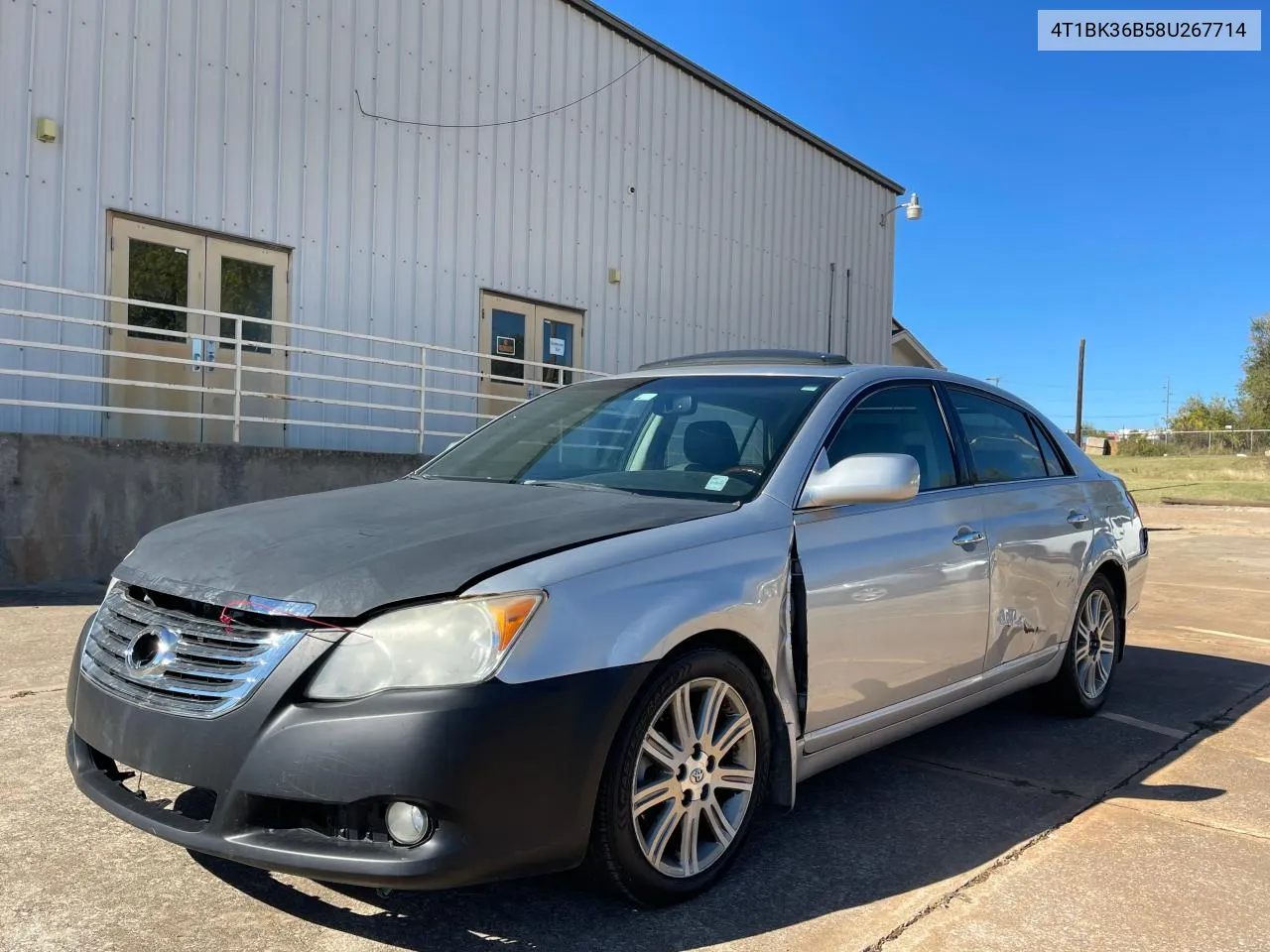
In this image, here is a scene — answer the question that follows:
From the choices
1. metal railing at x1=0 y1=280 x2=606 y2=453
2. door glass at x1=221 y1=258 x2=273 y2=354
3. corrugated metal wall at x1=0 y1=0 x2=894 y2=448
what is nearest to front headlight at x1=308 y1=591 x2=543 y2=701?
metal railing at x1=0 y1=280 x2=606 y2=453

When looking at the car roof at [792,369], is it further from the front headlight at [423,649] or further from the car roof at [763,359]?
the front headlight at [423,649]

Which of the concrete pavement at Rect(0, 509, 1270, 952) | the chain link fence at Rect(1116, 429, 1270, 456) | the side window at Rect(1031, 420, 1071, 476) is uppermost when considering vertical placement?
the chain link fence at Rect(1116, 429, 1270, 456)

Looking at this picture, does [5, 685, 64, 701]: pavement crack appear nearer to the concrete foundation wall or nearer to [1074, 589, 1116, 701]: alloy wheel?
the concrete foundation wall

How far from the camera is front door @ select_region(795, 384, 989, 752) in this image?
314 centimetres

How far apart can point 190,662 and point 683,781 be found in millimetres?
1276

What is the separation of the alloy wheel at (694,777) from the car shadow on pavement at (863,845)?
5.7 inches

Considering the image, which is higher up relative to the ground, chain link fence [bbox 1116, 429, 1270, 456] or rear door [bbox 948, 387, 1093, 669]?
chain link fence [bbox 1116, 429, 1270, 456]

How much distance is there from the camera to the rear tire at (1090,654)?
4.77m

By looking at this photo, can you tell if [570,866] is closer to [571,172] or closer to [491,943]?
[491,943]

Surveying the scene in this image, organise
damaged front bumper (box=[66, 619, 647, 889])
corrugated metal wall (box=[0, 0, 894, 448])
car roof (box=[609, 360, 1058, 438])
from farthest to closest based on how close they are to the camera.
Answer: corrugated metal wall (box=[0, 0, 894, 448]), car roof (box=[609, 360, 1058, 438]), damaged front bumper (box=[66, 619, 647, 889])

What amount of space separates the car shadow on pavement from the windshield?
114cm

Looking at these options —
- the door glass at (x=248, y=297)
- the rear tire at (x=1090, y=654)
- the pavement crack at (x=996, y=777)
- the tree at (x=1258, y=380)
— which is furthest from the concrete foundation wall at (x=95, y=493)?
the tree at (x=1258, y=380)

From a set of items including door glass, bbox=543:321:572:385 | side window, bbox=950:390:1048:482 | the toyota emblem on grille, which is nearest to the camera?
the toyota emblem on grille

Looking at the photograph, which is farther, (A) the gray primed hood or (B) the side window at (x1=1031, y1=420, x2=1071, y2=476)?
(B) the side window at (x1=1031, y1=420, x2=1071, y2=476)
